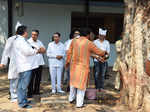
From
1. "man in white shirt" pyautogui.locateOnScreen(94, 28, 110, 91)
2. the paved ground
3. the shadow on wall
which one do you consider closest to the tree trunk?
the paved ground

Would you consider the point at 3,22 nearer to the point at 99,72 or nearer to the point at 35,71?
the point at 35,71

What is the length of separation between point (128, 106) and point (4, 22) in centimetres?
689

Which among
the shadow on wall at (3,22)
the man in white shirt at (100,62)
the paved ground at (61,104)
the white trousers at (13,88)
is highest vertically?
the shadow on wall at (3,22)

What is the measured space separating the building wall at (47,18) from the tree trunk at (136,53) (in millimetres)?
5271

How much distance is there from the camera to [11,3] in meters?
8.93

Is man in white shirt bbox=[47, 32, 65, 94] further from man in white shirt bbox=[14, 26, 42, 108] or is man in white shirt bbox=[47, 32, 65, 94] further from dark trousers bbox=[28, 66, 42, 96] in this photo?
man in white shirt bbox=[14, 26, 42, 108]

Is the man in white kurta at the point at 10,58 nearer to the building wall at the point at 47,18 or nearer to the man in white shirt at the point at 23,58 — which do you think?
the man in white shirt at the point at 23,58

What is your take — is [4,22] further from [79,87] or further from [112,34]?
[79,87]

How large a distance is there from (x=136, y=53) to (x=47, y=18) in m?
6.00

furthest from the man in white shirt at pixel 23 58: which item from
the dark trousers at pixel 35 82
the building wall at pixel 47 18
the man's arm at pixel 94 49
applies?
the building wall at pixel 47 18

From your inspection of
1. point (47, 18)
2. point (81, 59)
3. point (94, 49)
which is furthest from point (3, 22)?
point (94, 49)

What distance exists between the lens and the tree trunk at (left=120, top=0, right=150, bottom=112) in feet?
13.1

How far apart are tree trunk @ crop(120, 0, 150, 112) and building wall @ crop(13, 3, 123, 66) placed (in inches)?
208

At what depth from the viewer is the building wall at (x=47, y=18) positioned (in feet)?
30.0
